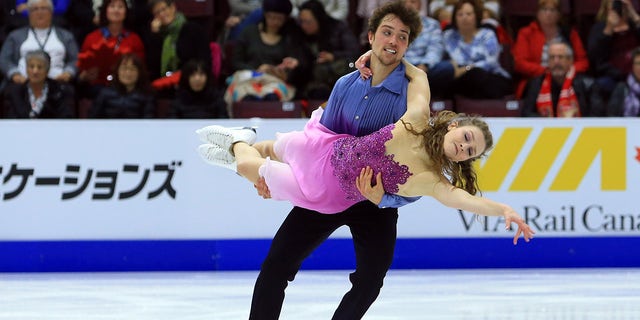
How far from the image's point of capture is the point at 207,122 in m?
7.45

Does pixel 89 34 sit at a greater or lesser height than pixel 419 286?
greater

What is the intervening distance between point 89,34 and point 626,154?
4047 mm

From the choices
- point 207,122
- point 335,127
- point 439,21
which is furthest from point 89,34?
point 335,127

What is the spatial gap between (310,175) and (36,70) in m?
4.57

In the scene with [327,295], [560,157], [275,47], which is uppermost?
[275,47]

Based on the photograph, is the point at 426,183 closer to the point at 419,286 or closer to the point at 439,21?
the point at 419,286

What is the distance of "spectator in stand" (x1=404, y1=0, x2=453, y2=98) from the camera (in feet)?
27.9

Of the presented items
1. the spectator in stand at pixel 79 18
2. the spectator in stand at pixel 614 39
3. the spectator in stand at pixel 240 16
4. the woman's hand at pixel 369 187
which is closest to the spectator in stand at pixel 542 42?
the spectator in stand at pixel 614 39

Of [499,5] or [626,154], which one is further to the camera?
[499,5]

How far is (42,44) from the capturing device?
8727mm

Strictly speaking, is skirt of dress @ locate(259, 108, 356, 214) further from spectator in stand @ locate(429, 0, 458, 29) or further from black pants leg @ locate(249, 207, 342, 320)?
spectator in stand @ locate(429, 0, 458, 29)

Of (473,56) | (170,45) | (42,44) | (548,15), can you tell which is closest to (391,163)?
(473,56)

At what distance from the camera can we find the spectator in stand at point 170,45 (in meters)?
8.70

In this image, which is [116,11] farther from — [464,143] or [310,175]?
[464,143]
